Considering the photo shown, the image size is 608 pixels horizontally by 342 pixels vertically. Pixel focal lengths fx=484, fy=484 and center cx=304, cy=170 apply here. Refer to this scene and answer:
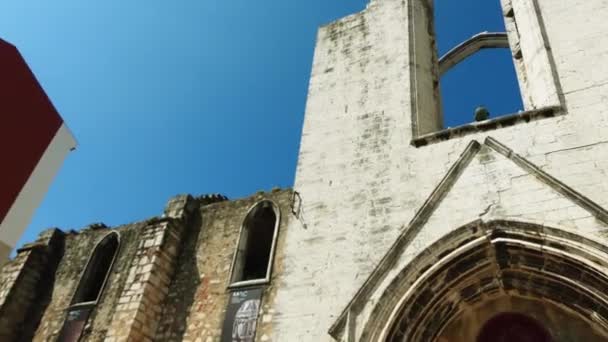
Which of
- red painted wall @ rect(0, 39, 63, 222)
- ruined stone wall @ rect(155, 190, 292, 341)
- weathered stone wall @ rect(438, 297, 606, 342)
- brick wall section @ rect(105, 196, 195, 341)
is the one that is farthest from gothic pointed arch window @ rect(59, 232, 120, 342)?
weathered stone wall @ rect(438, 297, 606, 342)

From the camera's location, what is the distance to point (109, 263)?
11.0m

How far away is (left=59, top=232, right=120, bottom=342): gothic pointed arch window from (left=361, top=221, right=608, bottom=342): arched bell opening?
6.17 meters

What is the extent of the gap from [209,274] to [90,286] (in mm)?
3473

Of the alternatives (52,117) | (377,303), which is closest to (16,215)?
(52,117)

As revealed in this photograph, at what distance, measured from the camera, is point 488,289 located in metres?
6.42

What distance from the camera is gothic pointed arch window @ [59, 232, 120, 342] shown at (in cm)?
941

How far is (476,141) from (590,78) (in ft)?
6.08

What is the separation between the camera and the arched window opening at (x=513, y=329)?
608cm

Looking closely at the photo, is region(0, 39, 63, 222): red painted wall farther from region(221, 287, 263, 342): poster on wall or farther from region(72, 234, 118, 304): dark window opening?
region(72, 234, 118, 304): dark window opening

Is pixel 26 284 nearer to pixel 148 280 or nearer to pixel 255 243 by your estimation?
pixel 148 280

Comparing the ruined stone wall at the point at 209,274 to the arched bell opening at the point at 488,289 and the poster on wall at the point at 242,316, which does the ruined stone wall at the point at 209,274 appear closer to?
the poster on wall at the point at 242,316

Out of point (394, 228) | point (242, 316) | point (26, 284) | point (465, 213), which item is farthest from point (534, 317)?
point (26, 284)

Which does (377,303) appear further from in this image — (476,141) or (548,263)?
(476,141)

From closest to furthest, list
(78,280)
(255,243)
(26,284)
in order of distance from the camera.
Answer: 1. (255,243)
2. (78,280)
3. (26,284)
